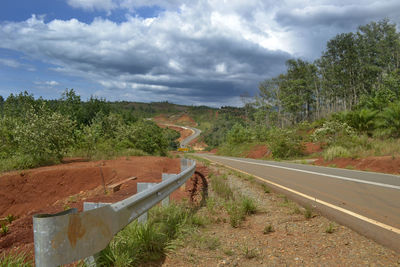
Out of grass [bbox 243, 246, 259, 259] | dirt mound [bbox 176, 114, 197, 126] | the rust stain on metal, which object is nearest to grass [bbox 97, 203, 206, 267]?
the rust stain on metal

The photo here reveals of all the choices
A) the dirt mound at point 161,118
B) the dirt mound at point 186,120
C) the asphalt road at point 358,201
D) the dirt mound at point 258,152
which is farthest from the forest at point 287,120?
the dirt mound at point 161,118

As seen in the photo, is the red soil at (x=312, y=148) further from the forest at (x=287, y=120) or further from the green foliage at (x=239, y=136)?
the green foliage at (x=239, y=136)

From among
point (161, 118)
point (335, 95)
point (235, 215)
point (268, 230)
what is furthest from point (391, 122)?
point (161, 118)

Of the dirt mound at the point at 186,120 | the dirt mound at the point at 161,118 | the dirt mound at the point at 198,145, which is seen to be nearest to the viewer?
the dirt mound at the point at 198,145

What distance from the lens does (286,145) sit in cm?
2809

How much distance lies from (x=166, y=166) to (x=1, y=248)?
9.87 m

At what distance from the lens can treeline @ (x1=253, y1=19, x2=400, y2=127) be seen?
50719mm

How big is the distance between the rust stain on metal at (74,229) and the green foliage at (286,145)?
2658 centimetres

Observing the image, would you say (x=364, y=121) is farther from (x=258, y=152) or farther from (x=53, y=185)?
(x=53, y=185)

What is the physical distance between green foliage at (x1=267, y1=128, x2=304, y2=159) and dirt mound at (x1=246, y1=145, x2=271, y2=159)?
5.95m

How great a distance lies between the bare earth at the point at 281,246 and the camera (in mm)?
3441

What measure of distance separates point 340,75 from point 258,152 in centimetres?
2646

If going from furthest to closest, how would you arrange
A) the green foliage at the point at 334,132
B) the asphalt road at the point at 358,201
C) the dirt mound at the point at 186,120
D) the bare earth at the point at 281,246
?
1. the dirt mound at the point at 186,120
2. the green foliage at the point at 334,132
3. the asphalt road at the point at 358,201
4. the bare earth at the point at 281,246

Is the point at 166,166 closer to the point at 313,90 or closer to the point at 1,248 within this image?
the point at 1,248
